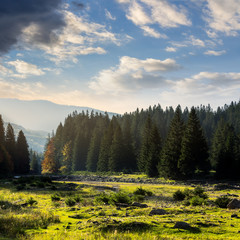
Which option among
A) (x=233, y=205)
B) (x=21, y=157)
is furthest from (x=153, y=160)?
(x=21, y=157)

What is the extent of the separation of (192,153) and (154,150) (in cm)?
1284

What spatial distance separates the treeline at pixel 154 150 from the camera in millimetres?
44500

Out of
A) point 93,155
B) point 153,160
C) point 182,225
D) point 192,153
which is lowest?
point 93,155

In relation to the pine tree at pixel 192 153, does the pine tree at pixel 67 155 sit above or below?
below

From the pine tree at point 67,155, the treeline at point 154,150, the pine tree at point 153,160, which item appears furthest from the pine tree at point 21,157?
the pine tree at point 153,160

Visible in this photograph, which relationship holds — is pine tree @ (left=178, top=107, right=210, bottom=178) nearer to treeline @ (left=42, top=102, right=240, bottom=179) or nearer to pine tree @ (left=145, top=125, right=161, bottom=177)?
treeline @ (left=42, top=102, right=240, bottom=179)

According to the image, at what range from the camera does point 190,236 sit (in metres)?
9.09

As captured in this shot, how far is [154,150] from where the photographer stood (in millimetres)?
55375

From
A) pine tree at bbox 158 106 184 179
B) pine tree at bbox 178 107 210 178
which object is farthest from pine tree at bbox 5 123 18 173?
pine tree at bbox 178 107 210 178

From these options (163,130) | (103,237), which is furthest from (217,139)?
(103,237)

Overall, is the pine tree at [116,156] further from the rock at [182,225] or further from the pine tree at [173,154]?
the rock at [182,225]

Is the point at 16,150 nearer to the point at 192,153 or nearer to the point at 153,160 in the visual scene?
the point at 153,160

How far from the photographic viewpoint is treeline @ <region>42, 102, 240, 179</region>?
146 feet

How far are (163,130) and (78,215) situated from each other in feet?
401
